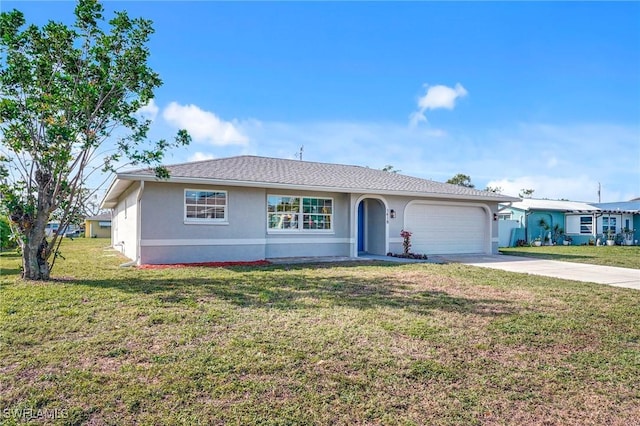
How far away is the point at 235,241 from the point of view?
522 inches

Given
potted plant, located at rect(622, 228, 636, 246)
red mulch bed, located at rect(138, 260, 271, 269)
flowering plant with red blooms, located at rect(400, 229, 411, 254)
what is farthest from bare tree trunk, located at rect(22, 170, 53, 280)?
potted plant, located at rect(622, 228, 636, 246)

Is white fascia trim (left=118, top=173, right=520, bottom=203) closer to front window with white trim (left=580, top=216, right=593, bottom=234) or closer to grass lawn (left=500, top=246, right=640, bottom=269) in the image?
grass lawn (left=500, top=246, right=640, bottom=269)

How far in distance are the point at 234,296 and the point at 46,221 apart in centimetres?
521

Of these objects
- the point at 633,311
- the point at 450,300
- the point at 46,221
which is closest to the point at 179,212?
the point at 46,221

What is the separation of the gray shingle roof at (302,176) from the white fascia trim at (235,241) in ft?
6.40

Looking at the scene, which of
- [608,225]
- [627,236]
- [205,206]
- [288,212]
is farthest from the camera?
[608,225]

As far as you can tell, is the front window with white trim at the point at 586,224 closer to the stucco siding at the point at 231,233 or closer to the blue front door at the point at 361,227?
the blue front door at the point at 361,227

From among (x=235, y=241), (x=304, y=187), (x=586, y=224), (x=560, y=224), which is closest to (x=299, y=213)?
(x=304, y=187)

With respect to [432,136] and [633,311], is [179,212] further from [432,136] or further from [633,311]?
[432,136]

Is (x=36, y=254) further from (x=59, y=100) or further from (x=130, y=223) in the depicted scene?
(x=130, y=223)

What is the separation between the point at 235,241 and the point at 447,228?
929 centimetres

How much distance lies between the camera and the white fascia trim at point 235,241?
12211mm

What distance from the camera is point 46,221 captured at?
8969 mm

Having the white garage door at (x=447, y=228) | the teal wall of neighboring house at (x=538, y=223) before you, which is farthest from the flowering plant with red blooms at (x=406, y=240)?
the teal wall of neighboring house at (x=538, y=223)
